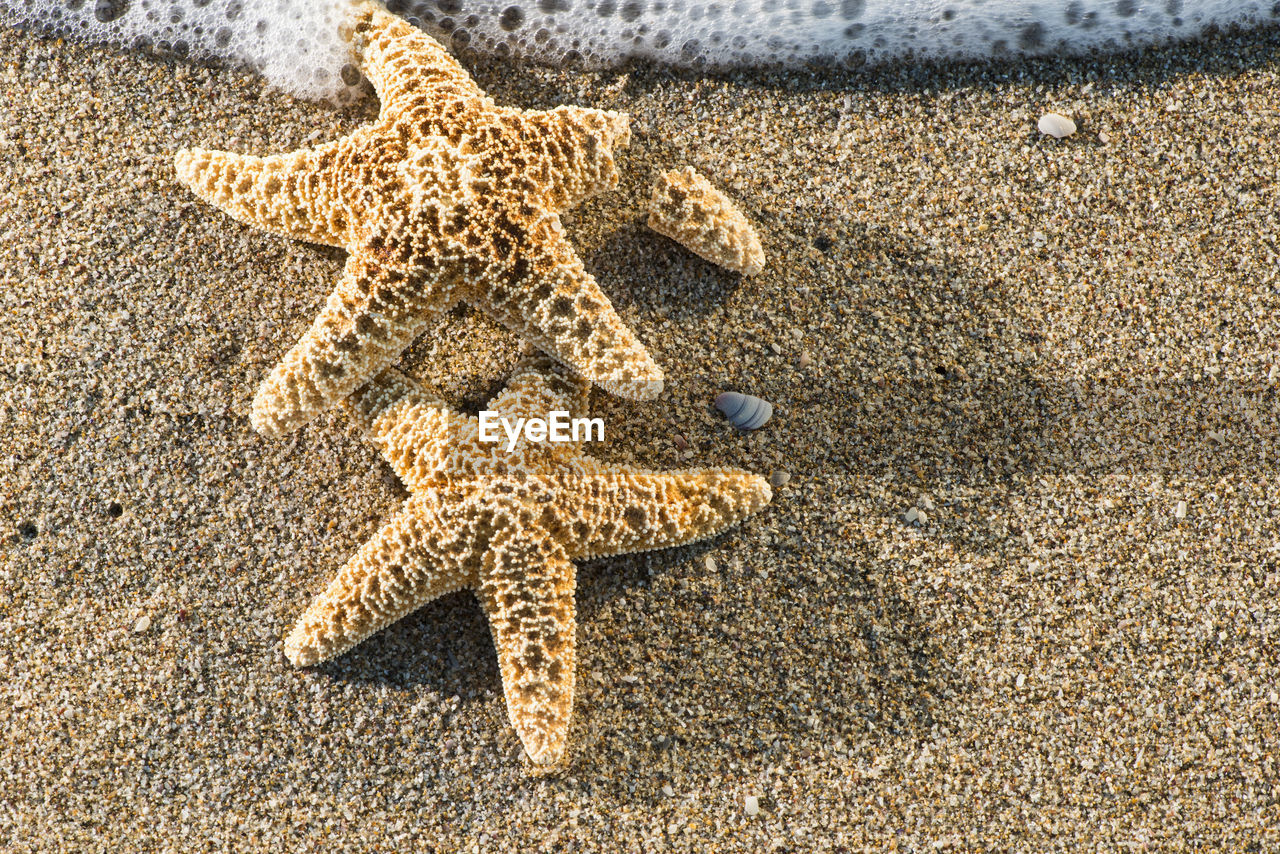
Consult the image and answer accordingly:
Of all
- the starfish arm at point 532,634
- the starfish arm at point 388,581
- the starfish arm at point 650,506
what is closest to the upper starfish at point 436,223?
the starfish arm at point 650,506

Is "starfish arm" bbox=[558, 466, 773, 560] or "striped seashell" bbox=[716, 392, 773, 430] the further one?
"striped seashell" bbox=[716, 392, 773, 430]

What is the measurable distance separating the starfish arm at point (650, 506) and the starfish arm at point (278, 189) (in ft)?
4.14

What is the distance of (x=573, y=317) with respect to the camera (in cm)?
300

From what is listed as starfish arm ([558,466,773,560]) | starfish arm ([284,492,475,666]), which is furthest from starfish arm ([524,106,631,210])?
starfish arm ([284,492,475,666])

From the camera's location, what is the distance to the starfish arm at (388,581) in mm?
3025

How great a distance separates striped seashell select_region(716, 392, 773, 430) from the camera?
3332 millimetres

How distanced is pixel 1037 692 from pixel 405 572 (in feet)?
7.75

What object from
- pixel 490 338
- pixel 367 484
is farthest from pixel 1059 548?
pixel 367 484

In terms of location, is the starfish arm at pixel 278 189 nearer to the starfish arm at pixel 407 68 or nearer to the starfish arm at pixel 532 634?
the starfish arm at pixel 407 68

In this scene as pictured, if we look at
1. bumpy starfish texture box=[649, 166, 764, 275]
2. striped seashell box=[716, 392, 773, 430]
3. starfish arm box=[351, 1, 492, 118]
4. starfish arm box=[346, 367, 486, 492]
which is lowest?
starfish arm box=[346, 367, 486, 492]

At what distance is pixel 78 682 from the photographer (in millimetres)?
3307

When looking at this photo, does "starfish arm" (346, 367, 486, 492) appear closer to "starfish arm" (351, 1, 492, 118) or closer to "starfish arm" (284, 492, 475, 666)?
"starfish arm" (284, 492, 475, 666)

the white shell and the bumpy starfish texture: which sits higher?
the white shell

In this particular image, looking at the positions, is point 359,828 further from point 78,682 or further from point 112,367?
point 112,367
